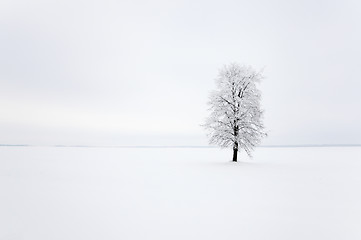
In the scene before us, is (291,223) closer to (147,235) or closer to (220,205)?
(220,205)

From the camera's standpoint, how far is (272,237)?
647 cm

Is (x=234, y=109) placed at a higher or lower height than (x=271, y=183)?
higher

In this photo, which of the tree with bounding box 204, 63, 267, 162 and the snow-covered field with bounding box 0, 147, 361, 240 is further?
the tree with bounding box 204, 63, 267, 162

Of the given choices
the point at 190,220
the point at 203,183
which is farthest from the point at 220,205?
the point at 203,183

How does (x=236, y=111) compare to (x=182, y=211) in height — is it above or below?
above

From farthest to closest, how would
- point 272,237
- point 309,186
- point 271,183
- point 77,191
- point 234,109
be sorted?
1. point 234,109
2. point 271,183
3. point 309,186
4. point 77,191
5. point 272,237

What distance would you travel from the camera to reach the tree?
30672 millimetres

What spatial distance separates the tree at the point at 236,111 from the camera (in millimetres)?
30672

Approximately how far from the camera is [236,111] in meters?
31.5

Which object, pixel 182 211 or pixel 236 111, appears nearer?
pixel 182 211

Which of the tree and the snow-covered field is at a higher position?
the tree

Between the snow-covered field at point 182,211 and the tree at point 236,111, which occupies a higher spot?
the tree at point 236,111

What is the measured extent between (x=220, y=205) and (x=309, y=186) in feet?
23.7

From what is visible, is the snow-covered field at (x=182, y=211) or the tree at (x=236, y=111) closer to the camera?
the snow-covered field at (x=182, y=211)
